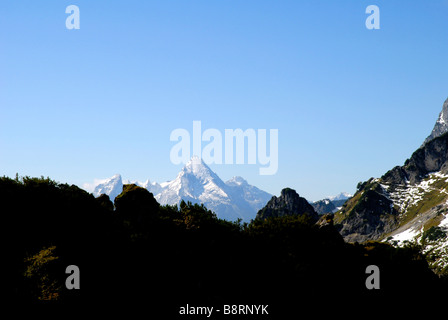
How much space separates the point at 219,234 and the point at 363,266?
29.0 metres

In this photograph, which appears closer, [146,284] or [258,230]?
[146,284]

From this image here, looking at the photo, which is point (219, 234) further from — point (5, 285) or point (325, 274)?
point (5, 285)

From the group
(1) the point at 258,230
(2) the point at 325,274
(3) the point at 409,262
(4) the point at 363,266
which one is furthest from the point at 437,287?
(1) the point at 258,230

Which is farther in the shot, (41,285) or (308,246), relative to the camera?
(308,246)

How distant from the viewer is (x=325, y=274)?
75.4 meters

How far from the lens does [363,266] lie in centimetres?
8369

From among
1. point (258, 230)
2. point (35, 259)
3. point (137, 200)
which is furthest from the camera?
point (258, 230)
